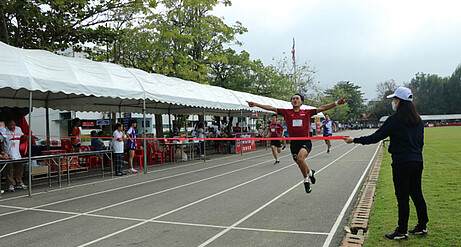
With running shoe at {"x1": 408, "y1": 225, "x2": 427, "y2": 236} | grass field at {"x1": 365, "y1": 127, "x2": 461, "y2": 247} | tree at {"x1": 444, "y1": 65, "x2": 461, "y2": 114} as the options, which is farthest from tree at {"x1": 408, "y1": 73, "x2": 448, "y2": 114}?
running shoe at {"x1": 408, "y1": 225, "x2": 427, "y2": 236}

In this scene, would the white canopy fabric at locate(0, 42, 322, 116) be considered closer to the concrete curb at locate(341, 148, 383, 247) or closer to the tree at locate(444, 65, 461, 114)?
the concrete curb at locate(341, 148, 383, 247)

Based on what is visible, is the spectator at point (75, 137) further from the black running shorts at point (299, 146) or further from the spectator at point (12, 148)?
the black running shorts at point (299, 146)

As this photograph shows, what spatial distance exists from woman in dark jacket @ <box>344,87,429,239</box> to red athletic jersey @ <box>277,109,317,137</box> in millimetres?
2802

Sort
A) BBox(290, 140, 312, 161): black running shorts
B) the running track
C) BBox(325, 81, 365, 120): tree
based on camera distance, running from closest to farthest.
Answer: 1. the running track
2. BBox(290, 140, 312, 161): black running shorts
3. BBox(325, 81, 365, 120): tree

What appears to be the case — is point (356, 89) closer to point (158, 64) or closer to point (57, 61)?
point (158, 64)

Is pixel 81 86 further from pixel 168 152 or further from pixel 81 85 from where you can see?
pixel 168 152

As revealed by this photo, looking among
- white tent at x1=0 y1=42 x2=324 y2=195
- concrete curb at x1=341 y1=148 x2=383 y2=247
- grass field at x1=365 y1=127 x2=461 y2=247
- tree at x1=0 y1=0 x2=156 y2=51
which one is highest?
tree at x1=0 y1=0 x2=156 y2=51

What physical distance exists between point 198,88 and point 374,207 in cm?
1140

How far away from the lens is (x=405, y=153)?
4.52 m

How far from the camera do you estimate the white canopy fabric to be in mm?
9000

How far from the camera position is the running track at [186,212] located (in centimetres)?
517

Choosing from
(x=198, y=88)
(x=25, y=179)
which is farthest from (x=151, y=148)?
(x=25, y=179)

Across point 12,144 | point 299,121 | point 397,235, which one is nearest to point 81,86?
point 12,144

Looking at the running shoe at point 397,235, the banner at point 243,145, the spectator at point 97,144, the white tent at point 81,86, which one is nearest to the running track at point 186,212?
the running shoe at point 397,235
